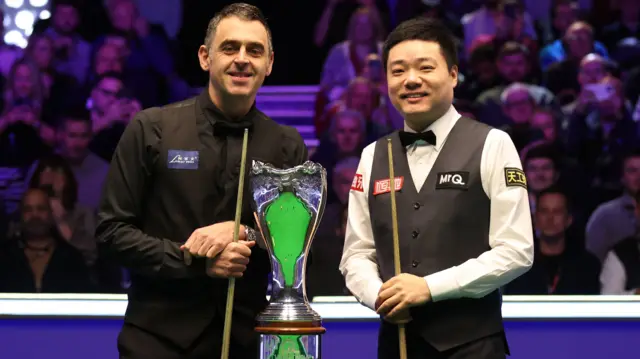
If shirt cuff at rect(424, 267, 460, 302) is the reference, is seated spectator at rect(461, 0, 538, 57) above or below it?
above

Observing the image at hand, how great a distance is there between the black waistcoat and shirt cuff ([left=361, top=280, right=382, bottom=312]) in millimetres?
53

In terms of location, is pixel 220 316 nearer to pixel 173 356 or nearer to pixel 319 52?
pixel 173 356

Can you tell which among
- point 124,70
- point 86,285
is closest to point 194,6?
point 124,70

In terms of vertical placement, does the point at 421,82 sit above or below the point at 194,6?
below

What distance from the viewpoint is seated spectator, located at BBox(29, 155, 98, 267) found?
3947mm

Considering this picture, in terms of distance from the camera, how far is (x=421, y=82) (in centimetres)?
209

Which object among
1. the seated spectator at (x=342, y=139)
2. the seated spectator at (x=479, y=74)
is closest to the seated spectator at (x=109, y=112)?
the seated spectator at (x=342, y=139)

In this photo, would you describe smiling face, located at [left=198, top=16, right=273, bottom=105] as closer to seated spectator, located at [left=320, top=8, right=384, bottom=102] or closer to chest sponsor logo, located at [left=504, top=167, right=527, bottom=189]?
chest sponsor logo, located at [left=504, top=167, right=527, bottom=189]

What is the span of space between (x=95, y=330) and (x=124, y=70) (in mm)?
1314

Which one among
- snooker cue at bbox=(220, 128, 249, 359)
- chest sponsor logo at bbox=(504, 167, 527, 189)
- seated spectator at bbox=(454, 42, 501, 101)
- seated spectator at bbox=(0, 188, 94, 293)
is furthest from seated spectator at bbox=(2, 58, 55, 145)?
chest sponsor logo at bbox=(504, 167, 527, 189)

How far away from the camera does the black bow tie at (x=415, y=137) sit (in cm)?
214

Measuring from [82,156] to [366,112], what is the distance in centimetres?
130

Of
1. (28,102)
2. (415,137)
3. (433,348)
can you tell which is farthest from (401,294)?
(28,102)

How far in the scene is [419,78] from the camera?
209 centimetres
